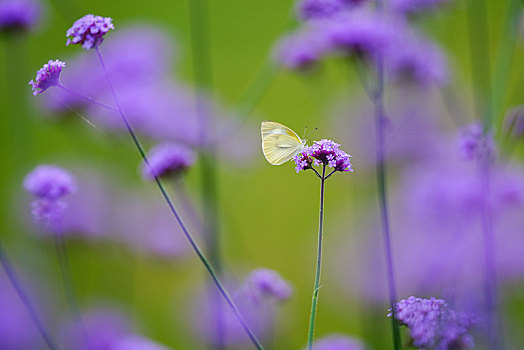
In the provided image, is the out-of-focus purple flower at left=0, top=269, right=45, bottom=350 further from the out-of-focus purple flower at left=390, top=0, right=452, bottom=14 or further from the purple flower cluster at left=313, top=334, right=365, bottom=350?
the out-of-focus purple flower at left=390, top=0, right=452, bottom=14

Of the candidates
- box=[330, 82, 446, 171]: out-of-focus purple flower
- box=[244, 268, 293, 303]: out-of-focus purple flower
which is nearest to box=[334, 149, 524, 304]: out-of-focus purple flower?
box=[330, 82, 446, 171]: out-of-focus purple flower

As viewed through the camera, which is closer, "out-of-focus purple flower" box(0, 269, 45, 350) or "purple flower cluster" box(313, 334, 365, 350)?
"purple flower cluster" box(313, 334, 365, 350)

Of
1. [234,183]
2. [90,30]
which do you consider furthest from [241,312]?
[234,183]

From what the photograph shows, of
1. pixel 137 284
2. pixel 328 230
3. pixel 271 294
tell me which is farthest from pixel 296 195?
pixel 271 294

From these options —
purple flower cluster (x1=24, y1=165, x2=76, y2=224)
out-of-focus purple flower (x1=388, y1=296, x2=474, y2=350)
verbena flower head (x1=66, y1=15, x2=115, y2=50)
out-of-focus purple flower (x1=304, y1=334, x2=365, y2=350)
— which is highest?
verbena flower head (x1=66, y1=15, x2=115, y2=50)

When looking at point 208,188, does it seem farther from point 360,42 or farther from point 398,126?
point 398,126

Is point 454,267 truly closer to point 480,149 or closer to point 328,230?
point 480,149

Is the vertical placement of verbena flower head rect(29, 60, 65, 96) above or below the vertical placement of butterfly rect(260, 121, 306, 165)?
above
